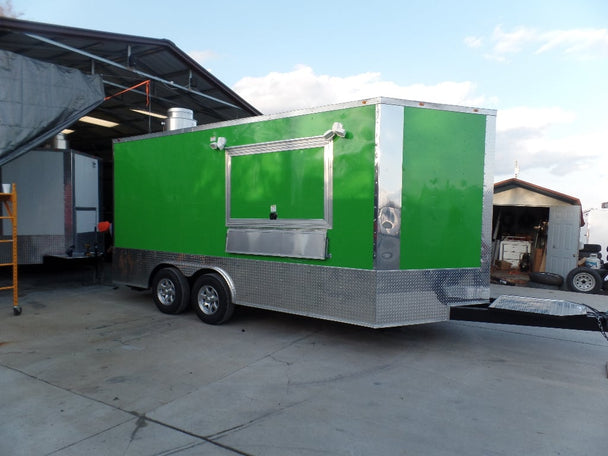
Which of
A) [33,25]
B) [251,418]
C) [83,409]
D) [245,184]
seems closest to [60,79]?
[33,25]

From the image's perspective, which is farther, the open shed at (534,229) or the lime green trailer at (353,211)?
the open shed at (534,229)

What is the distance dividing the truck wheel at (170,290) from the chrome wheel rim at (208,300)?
1.25ft

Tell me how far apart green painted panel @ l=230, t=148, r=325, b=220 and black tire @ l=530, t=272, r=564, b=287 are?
7473 mm

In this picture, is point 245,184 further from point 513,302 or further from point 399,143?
point 513,302

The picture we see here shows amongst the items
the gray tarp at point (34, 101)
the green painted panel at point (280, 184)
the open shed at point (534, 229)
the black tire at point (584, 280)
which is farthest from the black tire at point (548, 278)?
the gray tarp at point (34, 101)

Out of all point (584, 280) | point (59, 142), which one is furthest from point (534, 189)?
point (59, 142)

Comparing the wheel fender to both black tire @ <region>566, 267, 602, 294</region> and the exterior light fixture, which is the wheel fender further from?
the exterior light fixture

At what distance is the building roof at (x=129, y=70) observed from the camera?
8.24 meters

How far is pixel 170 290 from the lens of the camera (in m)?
7.21

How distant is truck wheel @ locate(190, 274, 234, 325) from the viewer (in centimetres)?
640

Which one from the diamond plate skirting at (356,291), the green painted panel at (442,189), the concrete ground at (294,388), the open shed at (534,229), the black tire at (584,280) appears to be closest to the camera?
the concrete ground at (294,388)

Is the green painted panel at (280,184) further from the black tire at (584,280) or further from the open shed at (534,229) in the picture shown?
the black tire at (584,280)

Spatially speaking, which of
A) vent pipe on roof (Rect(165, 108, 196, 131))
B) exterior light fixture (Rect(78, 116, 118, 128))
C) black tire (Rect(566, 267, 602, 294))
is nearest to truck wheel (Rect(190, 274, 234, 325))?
vent pipe on roof (Rect(165, 108, 196, 131))

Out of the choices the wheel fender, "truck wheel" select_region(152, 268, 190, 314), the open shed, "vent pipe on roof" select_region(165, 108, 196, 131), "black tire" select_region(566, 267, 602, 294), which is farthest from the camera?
the open shed
